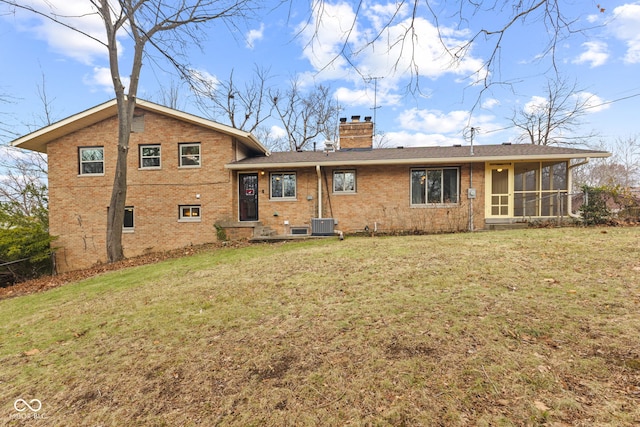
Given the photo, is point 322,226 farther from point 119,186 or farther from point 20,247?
point 20,247

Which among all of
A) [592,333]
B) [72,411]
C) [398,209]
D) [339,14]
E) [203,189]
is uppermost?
[339,14]

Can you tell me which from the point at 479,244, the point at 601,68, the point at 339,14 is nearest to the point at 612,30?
the point at 601,68

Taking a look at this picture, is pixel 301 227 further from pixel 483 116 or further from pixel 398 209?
pixel 483 116

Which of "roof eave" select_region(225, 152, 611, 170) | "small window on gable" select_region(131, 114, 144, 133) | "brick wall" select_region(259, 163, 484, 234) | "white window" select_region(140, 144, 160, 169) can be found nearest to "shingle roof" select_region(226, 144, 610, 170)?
"roof eave" select_region(225, 152, 611, 170)

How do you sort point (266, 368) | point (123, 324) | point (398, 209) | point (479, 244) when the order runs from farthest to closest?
point (398, 209) < point (479, 244) < point (123, 324) < point (266, 368)

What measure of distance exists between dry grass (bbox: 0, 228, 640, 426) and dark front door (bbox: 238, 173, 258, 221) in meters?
7.53

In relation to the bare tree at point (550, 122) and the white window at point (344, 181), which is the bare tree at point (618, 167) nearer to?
the bare tree at point (550, 122)

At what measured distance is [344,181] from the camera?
12836mm

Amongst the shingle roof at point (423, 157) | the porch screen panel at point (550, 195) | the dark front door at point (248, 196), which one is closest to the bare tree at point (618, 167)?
the porch screen panel at point (550, 195)

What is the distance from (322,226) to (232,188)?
14.2 feet

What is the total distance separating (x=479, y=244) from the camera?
774 centimetres

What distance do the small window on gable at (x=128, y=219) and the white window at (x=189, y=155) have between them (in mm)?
3132

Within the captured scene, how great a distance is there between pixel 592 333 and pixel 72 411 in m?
4.86

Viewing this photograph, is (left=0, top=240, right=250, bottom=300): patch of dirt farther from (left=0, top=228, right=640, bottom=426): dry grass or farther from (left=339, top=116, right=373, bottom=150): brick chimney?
(left=339, top=116, right=373, bottom=150): brick chimney
